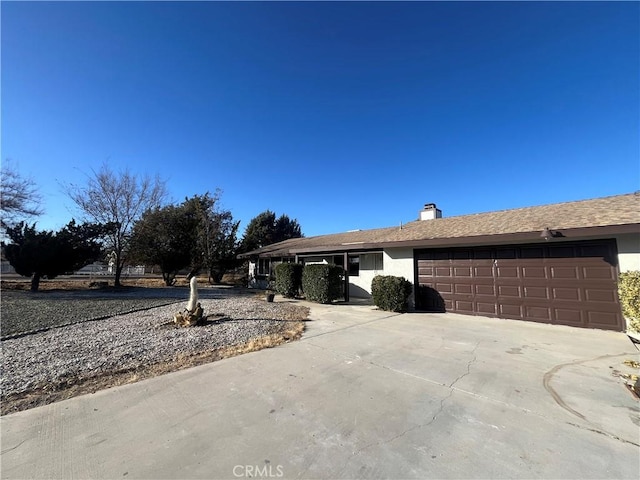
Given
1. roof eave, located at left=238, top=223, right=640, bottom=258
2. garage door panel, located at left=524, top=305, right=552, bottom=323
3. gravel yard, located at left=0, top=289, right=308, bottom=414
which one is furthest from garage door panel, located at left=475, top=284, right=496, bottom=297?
gravel yard, located at left=0, top=289, right=308, bottom=414

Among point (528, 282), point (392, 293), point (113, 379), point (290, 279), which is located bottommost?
point (113, 379)

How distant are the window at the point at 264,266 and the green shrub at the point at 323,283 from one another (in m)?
8.29

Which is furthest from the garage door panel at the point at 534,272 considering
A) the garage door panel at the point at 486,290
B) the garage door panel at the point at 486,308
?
the garage door panel at the point at 486,308

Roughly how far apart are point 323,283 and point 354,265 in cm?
389

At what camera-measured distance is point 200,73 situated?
9.55 meters

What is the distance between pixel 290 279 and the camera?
1441 cm

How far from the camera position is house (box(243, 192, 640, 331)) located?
7.57m

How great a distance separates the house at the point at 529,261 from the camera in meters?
7.57

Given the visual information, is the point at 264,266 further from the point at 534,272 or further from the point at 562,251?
the point at 562,251

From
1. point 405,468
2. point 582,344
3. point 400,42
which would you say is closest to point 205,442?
point 405,468

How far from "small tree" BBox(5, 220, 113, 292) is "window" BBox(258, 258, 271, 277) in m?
10.7

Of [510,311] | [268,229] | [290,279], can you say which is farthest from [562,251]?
[268,229]

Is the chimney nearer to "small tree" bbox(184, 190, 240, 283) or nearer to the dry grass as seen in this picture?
the dry grass

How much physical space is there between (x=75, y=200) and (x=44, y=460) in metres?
23.1
